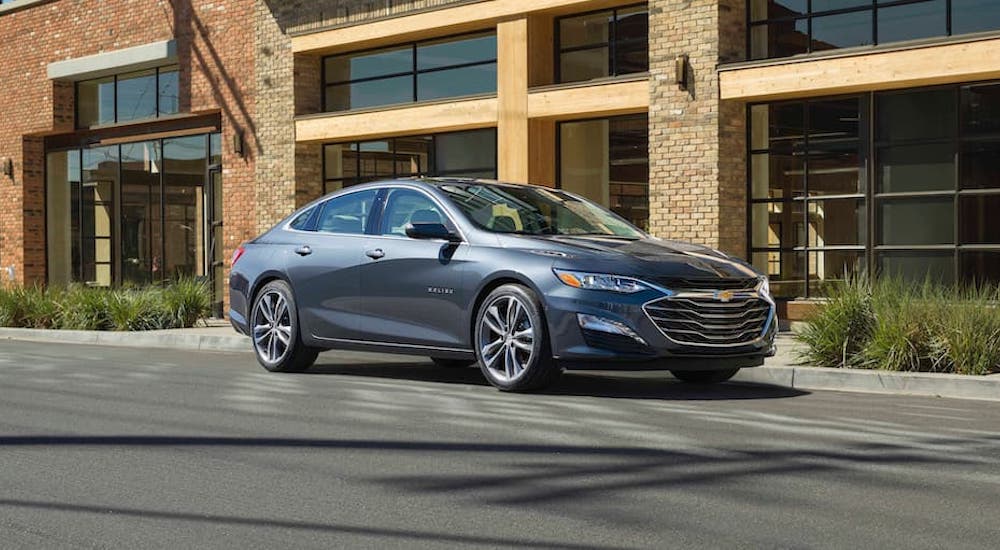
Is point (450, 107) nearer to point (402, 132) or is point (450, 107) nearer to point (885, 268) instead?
point (402, 132)

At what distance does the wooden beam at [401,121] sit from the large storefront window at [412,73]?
0.50 metres

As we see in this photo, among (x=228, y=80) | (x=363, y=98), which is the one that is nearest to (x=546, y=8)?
(x=363, y=98)

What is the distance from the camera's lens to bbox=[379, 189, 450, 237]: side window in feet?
37.8

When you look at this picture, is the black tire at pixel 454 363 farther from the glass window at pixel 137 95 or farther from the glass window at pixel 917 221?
the glass window at pixel 137 95

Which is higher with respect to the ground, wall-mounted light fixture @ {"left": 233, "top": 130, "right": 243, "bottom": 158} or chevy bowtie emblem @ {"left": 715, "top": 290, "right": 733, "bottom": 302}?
wall-mounted light fixture @ {"left": 233, "top": 130, "right": 243, "bottom": 158}

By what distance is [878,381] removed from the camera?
1125 cm

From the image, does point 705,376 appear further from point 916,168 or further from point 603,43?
point 603,43

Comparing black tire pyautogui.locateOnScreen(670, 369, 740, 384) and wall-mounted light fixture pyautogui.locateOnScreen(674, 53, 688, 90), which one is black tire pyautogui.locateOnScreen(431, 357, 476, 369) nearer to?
black tire pyautogui.locateOnScreen(670, 369, 740, 384)

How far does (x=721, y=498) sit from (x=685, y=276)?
4105 millimetres

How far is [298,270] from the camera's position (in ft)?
40.4

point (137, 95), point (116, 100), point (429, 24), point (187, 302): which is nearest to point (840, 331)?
point (429, 24)

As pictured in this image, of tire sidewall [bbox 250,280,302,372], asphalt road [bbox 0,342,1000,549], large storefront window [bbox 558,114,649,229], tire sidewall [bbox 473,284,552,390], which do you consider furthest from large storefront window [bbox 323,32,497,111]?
asphalt road [bbox 0,342,1000,549]

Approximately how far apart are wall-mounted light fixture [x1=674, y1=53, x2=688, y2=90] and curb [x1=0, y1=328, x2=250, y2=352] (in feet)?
20.8

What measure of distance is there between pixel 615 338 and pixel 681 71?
836cm
